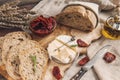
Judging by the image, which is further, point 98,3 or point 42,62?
point 98,3

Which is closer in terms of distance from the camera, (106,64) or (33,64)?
(33,64)

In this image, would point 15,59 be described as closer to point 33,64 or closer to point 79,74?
point 33,64

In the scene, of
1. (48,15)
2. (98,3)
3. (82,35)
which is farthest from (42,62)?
(98,3)

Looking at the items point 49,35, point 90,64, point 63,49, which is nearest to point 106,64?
point 90,64

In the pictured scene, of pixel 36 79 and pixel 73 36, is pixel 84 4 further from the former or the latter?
pixel 36 79

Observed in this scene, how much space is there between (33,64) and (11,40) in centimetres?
33

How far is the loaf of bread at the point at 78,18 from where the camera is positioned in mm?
2402

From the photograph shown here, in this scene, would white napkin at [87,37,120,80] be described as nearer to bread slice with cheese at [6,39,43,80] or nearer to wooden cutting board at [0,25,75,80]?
wooden cutting board at [0,25,75,80]

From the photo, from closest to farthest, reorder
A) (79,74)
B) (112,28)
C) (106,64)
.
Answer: (79,74) → (106,64) → (112,28)

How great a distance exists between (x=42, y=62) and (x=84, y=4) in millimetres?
771

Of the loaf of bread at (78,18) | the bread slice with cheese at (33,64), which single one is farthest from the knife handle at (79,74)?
the loaf of bread at (78,18)

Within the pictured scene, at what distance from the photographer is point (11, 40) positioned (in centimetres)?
222

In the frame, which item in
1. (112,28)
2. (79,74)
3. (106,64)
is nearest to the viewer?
(79,74)

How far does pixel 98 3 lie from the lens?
8.80 feet
